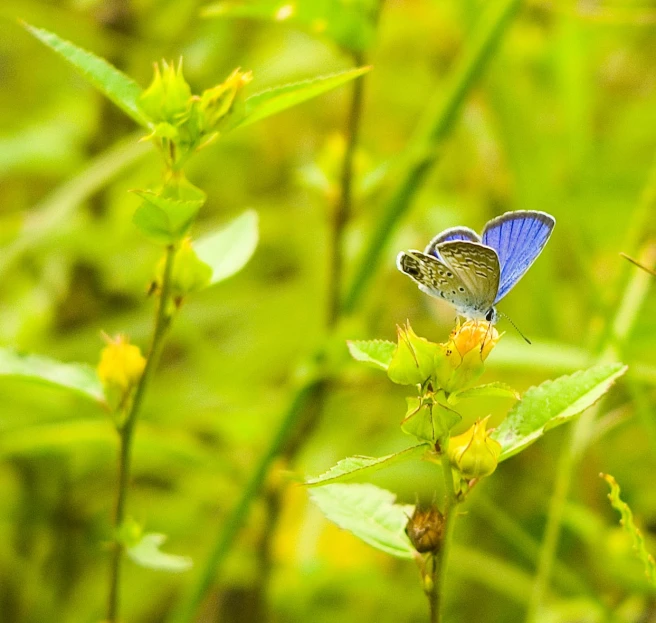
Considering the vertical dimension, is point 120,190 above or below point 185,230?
above

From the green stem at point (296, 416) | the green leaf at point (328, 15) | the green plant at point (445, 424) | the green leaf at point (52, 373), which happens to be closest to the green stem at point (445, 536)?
the green plant at point (445, 424)

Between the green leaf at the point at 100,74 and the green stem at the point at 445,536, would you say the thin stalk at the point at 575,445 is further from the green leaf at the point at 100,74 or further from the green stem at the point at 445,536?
the green leaf at the point at 100,74

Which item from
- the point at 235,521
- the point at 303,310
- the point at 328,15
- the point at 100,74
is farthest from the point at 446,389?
the point at 303,310

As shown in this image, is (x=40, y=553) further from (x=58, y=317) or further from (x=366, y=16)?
(x=366, y=16)

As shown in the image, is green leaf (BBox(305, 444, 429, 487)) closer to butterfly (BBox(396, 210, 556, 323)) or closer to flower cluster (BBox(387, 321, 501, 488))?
flower cluster (BBox(387, 321, 501, 488))

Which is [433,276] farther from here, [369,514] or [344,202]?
[344,202]

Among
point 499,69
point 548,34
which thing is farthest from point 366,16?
point 548,34
